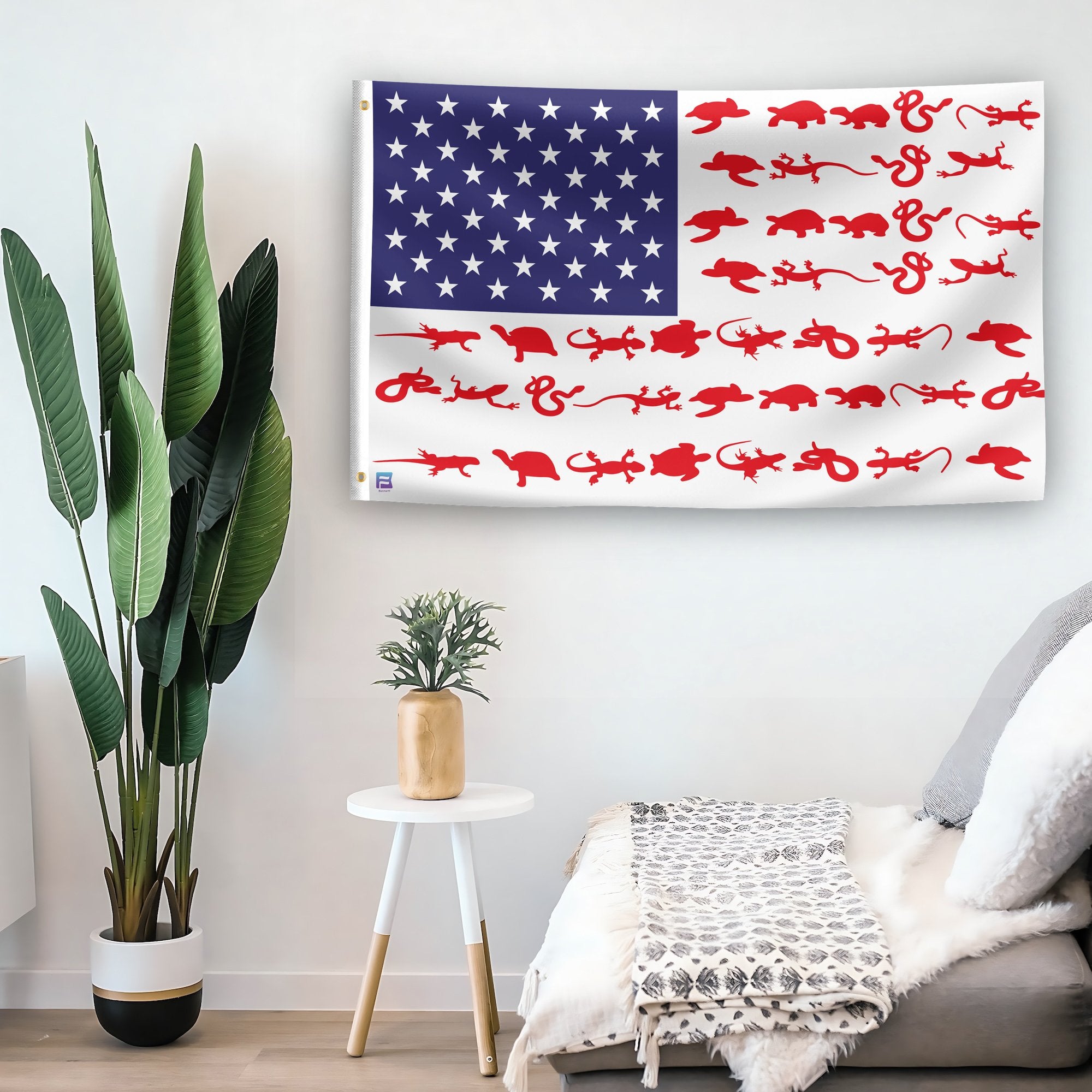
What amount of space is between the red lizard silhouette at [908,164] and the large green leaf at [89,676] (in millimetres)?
1843

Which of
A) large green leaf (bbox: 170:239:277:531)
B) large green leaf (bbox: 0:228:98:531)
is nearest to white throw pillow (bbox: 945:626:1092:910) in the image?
large green leaf (bbox: 170:239:277:531)

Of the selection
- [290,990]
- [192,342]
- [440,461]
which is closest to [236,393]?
[192,342]

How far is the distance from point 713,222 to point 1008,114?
64cm

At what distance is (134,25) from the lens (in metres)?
2.31

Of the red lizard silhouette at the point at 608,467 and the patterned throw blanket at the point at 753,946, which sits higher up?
the red lizard silhouette at the point at 608,467

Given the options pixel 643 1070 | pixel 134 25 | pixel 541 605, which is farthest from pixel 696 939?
pixel 134 25

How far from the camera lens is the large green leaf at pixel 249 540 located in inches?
80.4

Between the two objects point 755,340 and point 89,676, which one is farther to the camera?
point 755,340

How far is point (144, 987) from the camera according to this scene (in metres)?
2.00

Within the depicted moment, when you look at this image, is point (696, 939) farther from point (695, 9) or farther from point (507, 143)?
point (695, 9)

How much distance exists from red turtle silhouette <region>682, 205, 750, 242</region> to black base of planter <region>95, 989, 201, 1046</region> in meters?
1.83

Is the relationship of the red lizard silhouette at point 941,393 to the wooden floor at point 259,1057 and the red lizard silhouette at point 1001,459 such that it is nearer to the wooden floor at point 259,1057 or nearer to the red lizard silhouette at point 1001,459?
the red lizard silhouette at point 1001,459

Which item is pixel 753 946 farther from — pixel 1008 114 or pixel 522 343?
pixel 1008 114

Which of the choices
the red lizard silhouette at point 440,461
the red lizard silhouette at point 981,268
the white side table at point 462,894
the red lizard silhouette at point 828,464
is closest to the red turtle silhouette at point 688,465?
the red lizard silhouette at point 828,464
